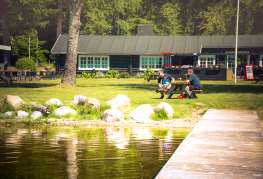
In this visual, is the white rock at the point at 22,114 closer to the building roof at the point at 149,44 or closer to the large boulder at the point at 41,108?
the large boulder at the point at 41,108

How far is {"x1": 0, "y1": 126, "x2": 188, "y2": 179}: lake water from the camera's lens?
786 centimetres

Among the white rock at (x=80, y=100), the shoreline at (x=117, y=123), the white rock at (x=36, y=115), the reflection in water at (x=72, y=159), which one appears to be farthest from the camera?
the white rock at (x=80, y=100)

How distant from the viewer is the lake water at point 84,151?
310 inches

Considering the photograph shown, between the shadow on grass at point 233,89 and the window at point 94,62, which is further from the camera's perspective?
the window at point 94,62

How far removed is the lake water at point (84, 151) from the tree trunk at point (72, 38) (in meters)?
15.3

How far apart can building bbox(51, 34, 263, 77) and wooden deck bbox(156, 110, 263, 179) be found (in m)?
39.3

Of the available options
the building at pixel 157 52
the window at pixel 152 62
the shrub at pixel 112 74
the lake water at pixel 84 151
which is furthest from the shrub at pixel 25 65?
the lake water at pixel 84 151

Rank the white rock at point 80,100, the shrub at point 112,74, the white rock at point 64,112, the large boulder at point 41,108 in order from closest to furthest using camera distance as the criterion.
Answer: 1. the white rock at point 64,112
2. the large boulder at point 41,108
3. the white rock at point 80,100
4. the shrub at point 112,74

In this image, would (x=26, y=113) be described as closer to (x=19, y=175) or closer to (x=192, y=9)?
(x=19, y=175)

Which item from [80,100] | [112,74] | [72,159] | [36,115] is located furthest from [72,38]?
[112,74]

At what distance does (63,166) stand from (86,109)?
26.7ft

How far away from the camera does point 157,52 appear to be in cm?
5166

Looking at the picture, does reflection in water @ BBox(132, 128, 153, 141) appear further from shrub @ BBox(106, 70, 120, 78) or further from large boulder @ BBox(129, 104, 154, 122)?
shrub @ BBox(106, 70, 120, 78)

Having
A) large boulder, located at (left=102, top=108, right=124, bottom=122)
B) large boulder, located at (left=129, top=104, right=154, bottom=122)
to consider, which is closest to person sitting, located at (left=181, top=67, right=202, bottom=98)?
large boulder, located at (left=129, top=104, right=154, bottom=122)
